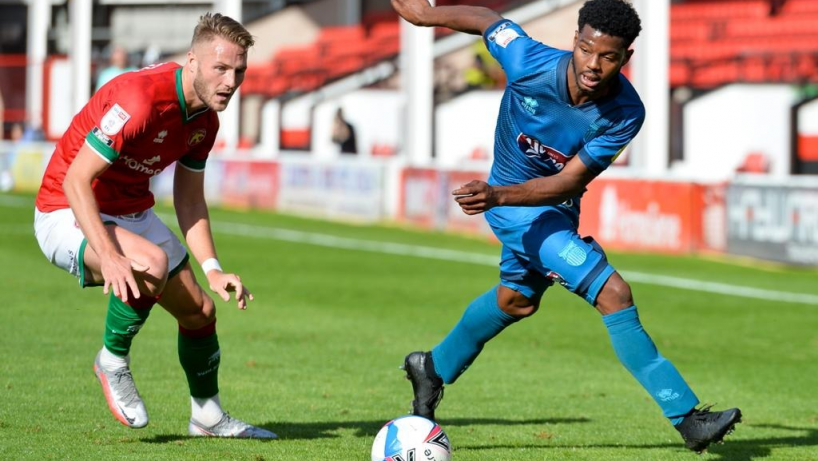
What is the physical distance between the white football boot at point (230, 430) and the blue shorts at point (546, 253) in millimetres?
1459

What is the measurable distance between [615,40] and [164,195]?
877 inches

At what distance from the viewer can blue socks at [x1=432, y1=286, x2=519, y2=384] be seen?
6.75 meters

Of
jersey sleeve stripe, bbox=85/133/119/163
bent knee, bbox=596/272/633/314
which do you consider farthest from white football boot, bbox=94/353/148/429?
bent knee, bbox=596/272/633/314

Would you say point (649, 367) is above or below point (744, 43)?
below

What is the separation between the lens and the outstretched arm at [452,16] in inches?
266

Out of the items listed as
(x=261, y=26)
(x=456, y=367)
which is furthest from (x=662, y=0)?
(x=261, y=26)

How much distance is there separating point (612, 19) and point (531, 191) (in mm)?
862

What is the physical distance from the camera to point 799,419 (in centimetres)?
781

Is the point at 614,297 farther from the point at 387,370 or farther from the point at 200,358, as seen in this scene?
the point at 387,370

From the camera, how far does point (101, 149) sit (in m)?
5.96

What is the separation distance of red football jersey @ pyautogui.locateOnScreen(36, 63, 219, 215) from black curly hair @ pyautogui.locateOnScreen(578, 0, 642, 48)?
1883 millimetres

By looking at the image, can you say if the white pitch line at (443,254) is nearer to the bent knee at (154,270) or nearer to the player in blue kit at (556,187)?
the player in blue kit at (556,187)

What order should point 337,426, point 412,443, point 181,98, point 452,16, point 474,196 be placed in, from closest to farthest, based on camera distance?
1. point 474,196
2. point 412,443
3. point 181,98
4. point 452,16
5. point 337,426

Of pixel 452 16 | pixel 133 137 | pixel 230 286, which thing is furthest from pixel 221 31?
pixel 452 16
